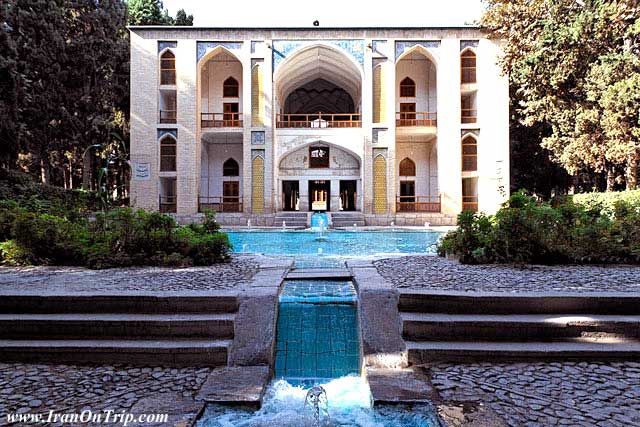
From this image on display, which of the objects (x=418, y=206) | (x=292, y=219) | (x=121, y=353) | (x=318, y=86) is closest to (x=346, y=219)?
(x=292, y=219)

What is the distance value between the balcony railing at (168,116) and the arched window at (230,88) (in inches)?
120

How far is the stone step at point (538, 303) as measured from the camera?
149 inches

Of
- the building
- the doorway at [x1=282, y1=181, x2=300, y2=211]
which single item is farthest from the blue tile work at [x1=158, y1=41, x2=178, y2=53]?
the doorway at [x1=282, y1=181, x2=300, y2=211]

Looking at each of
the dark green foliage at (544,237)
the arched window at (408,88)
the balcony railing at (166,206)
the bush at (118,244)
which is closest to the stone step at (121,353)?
the bush at (118,244)

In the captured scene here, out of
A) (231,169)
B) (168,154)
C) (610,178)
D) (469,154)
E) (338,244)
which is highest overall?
(168,154)

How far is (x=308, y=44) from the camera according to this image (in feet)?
69.6

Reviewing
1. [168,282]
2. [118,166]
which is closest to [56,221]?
[168,282]

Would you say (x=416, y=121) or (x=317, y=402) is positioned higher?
(x=416, y=121)

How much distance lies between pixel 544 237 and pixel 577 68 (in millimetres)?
13856

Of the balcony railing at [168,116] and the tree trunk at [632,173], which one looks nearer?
the tree trunk at [632,173]

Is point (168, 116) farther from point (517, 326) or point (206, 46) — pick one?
point (517, 326)

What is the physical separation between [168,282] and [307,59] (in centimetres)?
1985

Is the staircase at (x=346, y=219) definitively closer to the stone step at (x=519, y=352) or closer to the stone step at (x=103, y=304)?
the stone step at (x=103, y=304)

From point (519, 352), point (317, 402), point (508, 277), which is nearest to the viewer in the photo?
point (317, 402)
